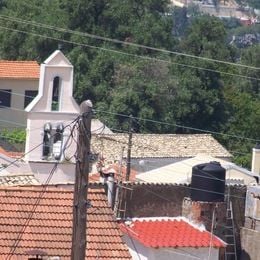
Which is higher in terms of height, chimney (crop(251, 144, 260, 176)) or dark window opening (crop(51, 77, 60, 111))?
dark window opening (crop(51, 77, 60, 111))

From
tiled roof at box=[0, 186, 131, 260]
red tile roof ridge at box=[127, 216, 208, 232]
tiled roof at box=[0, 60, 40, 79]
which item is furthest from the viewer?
tiled roof at box=[0, 60, 40, 79]

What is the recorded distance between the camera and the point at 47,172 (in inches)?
1224

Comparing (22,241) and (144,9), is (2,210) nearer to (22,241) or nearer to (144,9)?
(22,241)

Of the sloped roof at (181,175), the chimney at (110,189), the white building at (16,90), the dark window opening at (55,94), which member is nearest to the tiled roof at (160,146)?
the white building at (16,90)

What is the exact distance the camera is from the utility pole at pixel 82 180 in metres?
16.2

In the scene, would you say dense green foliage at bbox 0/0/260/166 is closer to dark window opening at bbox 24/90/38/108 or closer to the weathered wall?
dark window opening at bbox 24/90/38/108

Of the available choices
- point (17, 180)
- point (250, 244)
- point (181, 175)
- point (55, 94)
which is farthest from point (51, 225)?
point (55, 94)

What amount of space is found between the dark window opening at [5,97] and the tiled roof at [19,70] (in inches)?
18.5

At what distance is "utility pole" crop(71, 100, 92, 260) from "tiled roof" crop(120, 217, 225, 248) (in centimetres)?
967

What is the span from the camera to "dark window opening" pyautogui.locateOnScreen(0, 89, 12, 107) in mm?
49906

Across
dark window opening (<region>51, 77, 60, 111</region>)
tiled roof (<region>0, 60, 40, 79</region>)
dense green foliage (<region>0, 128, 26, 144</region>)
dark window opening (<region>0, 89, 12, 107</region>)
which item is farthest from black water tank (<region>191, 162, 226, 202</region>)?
dark window opening (<region>0, 89, 12, 107</region>)

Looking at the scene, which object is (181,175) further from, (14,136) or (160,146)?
(14,136)

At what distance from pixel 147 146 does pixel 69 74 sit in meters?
11.6

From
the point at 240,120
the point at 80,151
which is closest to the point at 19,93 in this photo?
the point at 240,120
